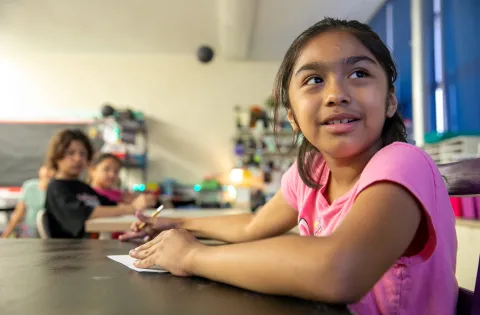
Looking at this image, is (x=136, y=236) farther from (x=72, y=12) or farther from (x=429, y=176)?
(x=72, y=12)

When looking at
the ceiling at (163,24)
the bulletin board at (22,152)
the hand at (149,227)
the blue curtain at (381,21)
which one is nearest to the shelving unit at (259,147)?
the ceiling at (163,24)

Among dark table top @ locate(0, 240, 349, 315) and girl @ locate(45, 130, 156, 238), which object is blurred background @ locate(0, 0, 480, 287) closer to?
girl @ locate(45, 130, 156, 238)

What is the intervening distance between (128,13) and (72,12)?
604 mm

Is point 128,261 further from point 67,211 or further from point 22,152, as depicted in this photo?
point 22,152

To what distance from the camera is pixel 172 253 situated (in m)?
0.68

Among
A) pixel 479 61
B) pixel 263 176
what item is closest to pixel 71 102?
pixel 263 176

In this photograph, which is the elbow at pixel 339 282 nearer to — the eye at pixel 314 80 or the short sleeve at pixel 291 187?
the eye at pixel 314 80

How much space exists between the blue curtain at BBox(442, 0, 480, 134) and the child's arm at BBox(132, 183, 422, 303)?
2585 millimetres

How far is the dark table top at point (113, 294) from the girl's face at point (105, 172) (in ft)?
7.89

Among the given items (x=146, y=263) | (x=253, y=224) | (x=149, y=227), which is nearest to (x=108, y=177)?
(x=149, y=227)

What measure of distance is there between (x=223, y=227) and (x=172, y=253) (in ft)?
1.50

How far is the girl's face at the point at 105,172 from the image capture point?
314 cm

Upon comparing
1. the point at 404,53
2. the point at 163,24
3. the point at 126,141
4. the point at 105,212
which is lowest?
the point at 105,212

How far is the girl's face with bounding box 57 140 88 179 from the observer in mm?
2514
